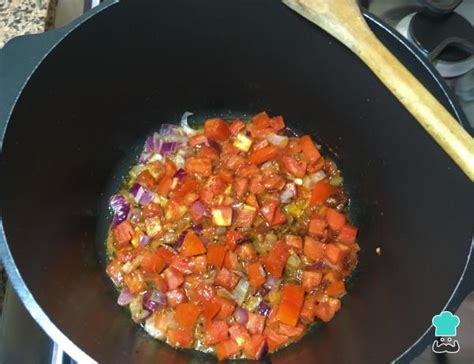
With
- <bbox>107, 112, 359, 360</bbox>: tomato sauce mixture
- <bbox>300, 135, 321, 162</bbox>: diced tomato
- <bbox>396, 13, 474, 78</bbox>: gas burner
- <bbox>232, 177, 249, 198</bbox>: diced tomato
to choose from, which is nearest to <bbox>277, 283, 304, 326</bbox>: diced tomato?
<bbox>107, 112, 359, 360</bbox>: tomato sauce mixture

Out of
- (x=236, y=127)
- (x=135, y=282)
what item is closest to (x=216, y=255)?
(x=135, y=282)

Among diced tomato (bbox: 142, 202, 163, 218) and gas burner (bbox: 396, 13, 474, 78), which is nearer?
gas burner (bbox: 396, 13, 474, 78)

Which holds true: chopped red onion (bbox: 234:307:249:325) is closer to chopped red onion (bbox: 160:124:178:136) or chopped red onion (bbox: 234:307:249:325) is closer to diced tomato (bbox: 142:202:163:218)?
diced tomato (bbox: 142:202:163:218)

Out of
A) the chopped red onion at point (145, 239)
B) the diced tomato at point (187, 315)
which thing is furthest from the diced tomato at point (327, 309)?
the chopped red onion at point (145, 239)

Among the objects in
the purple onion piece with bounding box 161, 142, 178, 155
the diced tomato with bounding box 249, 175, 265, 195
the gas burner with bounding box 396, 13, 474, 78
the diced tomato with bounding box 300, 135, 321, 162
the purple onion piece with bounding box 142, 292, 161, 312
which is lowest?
the purple onion piece with bounding box 142, 292, 161, 312

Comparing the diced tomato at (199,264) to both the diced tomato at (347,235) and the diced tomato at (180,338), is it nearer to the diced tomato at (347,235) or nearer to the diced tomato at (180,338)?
the diced tomato at (180,338)

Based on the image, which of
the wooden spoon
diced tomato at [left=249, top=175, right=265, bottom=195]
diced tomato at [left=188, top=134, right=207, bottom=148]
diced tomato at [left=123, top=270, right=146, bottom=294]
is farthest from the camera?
diced tomato at [left=188, top=134, right=207, bottom=148]

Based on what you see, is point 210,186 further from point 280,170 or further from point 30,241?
point 30,241
